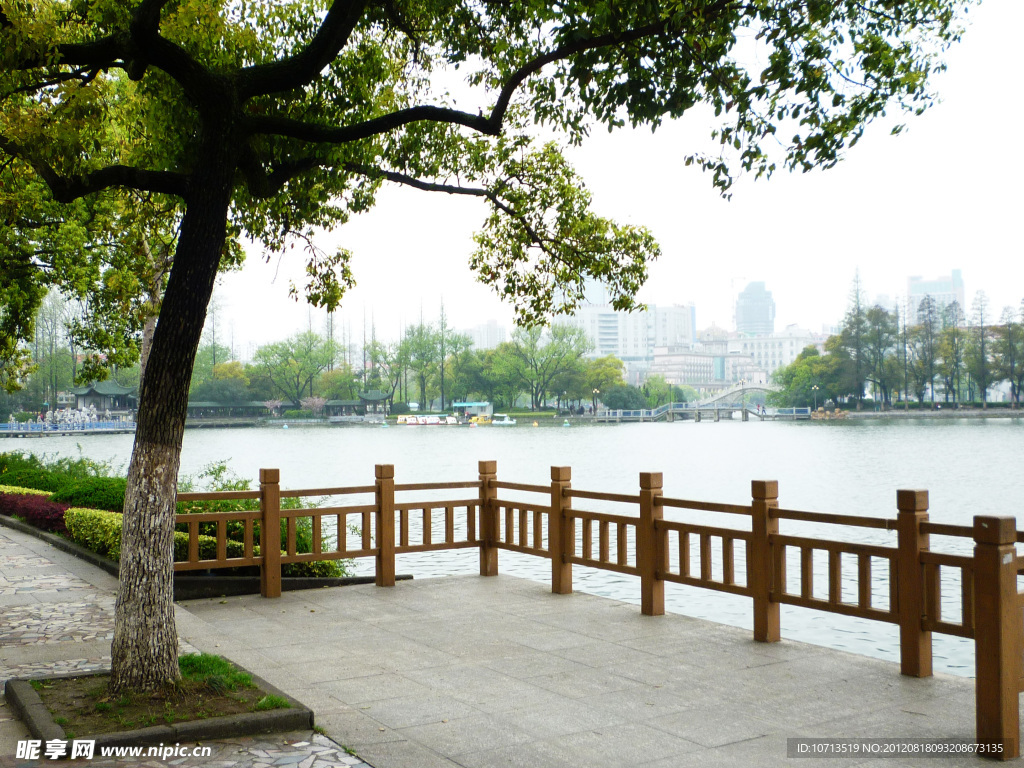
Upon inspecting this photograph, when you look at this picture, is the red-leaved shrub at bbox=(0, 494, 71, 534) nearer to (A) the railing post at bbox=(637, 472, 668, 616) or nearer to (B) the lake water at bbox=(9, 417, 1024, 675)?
(B) the lake water at bbox=(9, 417, 1024, 675)

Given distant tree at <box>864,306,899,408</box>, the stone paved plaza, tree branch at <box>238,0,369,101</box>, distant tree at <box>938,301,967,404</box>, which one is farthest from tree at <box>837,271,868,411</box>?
tree branch at <box>238,0,369,101</box>

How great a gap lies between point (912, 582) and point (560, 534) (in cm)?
373

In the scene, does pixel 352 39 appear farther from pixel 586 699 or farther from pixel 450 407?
pixel 450 407

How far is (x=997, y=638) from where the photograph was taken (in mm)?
4520

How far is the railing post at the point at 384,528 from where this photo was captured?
9469 mm

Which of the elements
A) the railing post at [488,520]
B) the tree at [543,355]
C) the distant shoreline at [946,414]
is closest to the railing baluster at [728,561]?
the railing post at [488,520]

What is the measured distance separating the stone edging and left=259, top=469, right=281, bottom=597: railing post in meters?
3.74

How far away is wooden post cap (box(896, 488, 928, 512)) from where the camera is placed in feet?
18.9

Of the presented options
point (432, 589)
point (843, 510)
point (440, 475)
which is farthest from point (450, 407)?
point (432, 589)

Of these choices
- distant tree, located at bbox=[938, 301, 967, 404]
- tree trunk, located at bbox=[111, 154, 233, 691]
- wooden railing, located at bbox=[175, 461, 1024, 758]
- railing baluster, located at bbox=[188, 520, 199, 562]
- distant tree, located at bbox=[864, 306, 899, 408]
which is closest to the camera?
wooden railing, located at bbox=[175, 461, 1024, 758]

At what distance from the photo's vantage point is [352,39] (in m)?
8.67

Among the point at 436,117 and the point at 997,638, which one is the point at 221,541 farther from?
the point at 997,638

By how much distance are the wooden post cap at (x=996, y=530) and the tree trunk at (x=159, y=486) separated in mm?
4320

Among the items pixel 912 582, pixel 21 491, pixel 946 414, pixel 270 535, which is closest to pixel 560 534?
pixel 270 535
